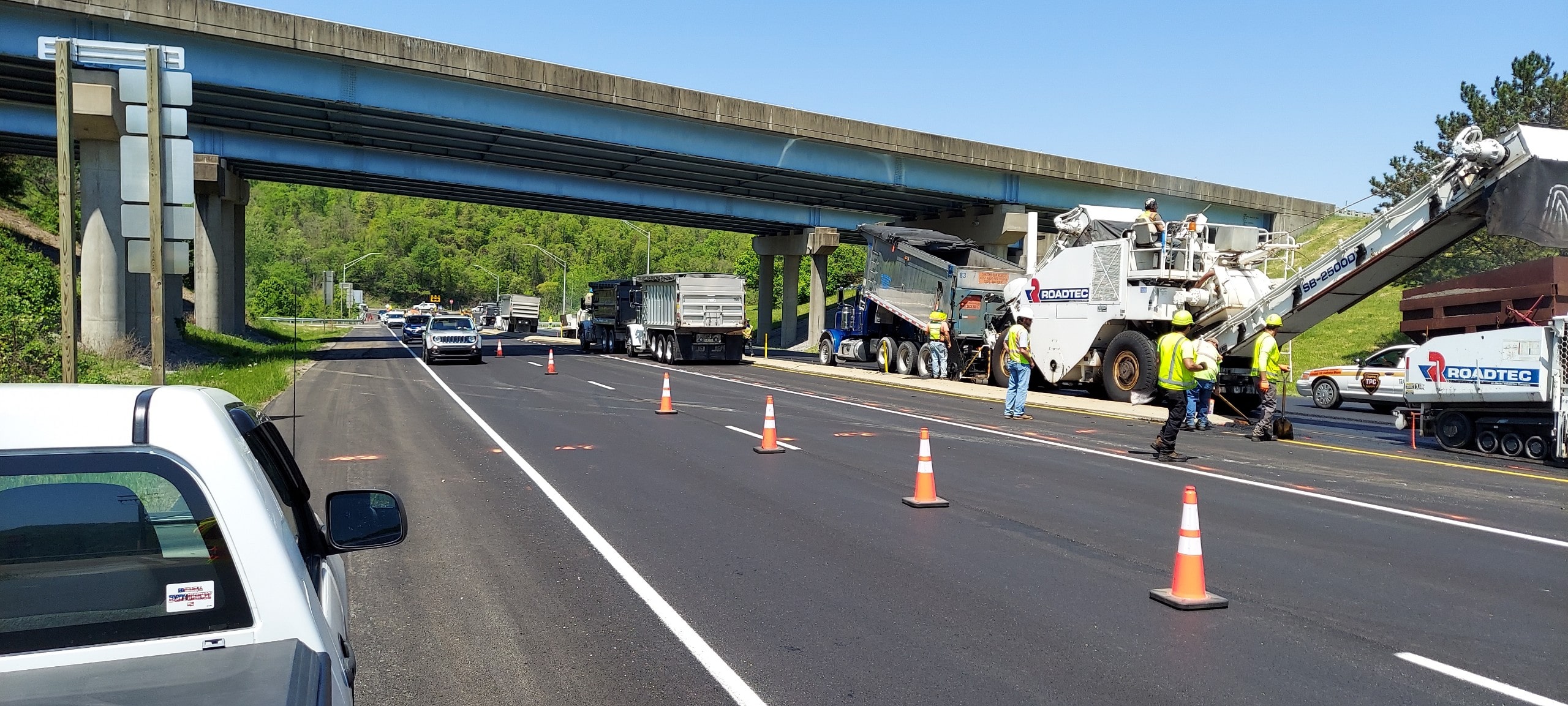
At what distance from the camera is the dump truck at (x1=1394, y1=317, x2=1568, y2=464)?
47.1 feet

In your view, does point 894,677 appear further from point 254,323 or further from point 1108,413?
point 254,323

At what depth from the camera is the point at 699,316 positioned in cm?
3881

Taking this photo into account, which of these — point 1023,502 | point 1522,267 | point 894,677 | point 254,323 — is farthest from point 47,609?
point 254,323

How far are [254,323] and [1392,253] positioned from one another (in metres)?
59.5

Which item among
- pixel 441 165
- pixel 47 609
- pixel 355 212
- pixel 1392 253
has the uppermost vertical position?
pixel 355 212

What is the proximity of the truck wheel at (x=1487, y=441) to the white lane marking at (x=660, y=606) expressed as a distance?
12998 millimetres

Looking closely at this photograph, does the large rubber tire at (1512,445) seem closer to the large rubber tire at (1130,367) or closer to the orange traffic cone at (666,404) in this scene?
the large rubber tire at (1130,367)

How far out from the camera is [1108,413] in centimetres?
2083

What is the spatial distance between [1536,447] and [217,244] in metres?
43.5

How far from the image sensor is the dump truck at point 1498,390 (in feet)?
47.1

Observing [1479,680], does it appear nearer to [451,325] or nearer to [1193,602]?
[1193,602]

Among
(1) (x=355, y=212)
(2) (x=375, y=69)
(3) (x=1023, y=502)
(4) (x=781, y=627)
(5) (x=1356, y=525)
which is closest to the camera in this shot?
(4) (x=781, y=627)

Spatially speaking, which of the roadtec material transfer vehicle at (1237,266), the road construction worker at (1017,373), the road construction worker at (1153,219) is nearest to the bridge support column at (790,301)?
the roadtec material transfer vehicle at (1237,266)

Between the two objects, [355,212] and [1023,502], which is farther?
[355,212]
